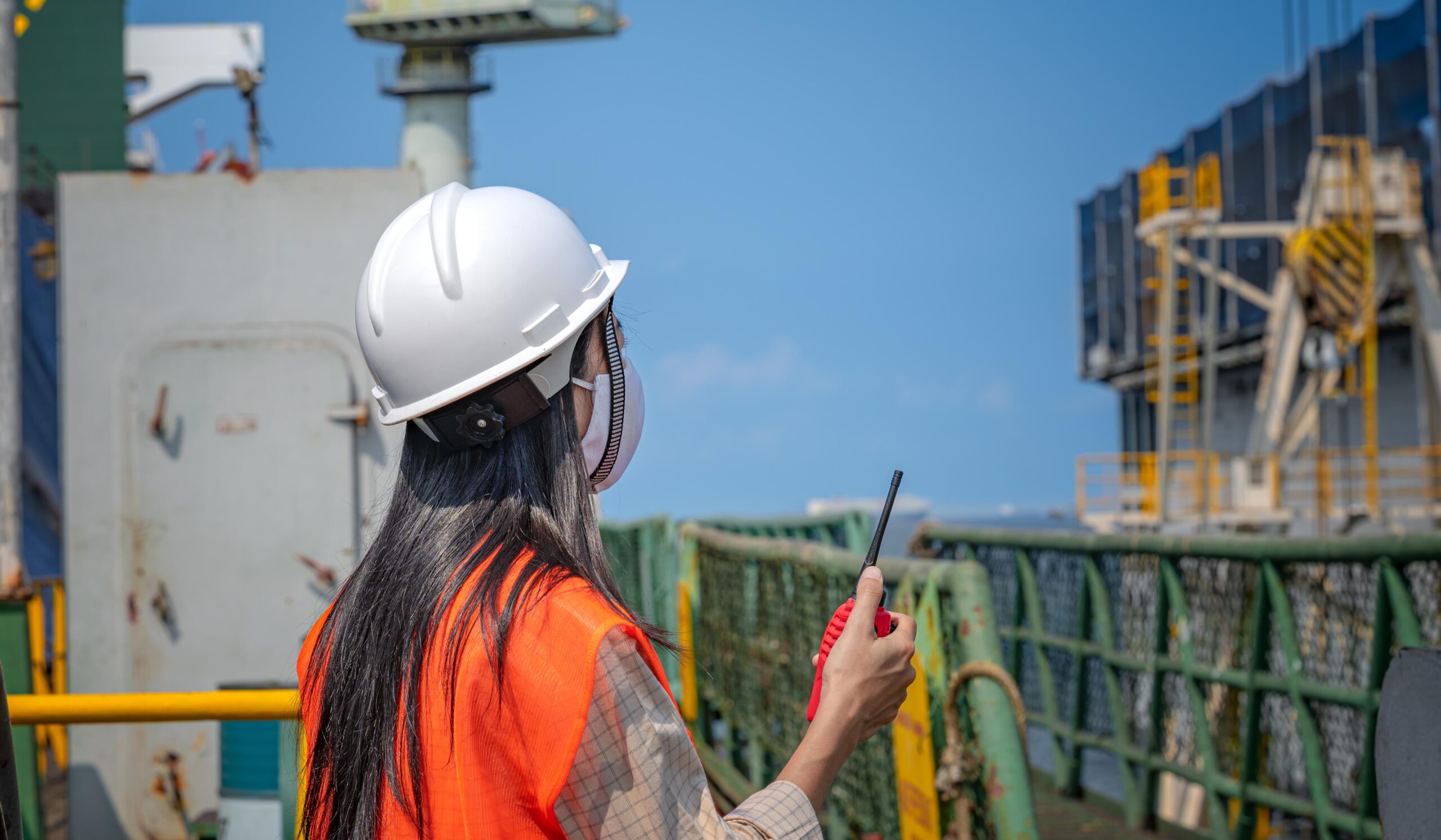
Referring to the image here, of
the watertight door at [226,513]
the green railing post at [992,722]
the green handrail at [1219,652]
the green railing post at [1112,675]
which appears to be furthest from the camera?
the watertight door at [226,513]

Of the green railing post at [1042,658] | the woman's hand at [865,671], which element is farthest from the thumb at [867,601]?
the green railing post at [1042,658]

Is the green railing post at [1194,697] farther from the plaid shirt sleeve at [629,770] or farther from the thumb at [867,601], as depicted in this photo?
the plaid shirt sleeve at [629,770]

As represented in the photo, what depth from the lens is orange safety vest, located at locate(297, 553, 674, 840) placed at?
1.30m

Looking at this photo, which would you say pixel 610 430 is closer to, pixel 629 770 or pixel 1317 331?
pixel 629 770

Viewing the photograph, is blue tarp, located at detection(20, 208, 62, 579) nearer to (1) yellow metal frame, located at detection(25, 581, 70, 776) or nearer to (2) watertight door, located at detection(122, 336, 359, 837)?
(1) yellow metal frame, located at detection(25, 581, 70, 776)

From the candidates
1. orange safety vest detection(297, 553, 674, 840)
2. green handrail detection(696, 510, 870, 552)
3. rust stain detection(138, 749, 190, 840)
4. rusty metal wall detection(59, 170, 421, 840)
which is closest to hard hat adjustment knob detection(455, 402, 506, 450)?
orange safety vest detection(297, 553, 674, 840)

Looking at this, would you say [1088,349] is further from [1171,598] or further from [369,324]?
[369,324]

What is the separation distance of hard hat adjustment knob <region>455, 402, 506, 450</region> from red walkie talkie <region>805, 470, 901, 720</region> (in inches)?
20.1

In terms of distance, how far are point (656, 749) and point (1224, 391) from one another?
133 ft

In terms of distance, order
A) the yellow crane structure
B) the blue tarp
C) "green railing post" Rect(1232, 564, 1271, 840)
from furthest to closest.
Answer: the yellow crane structure
the blue tarp
"green railing post" Rect(1232, 564, 1271, 840)

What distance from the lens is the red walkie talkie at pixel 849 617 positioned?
5.34 ft

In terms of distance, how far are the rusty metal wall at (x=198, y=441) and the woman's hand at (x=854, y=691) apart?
4510 mm

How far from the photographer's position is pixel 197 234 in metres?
5.95

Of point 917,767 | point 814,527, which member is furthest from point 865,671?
point 814,527
